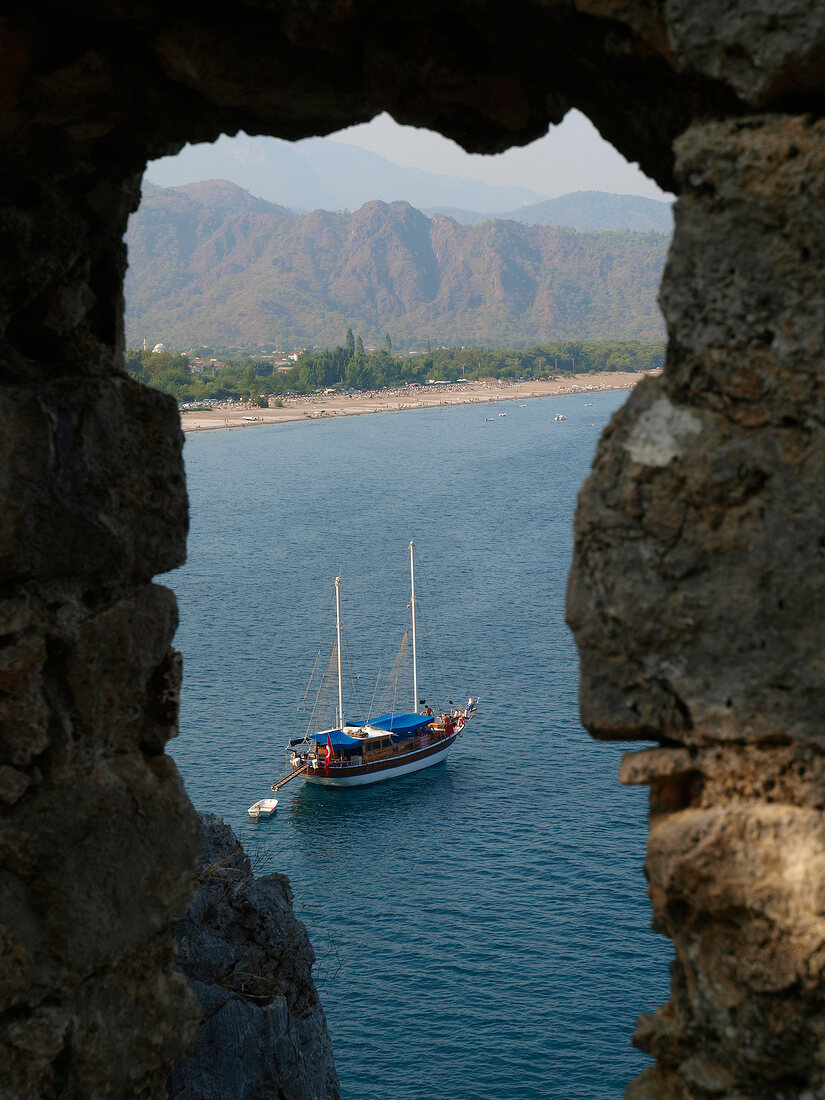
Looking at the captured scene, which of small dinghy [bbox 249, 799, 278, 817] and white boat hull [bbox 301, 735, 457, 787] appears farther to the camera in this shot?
white boat hull [bbox 301, 735, 457, 787]

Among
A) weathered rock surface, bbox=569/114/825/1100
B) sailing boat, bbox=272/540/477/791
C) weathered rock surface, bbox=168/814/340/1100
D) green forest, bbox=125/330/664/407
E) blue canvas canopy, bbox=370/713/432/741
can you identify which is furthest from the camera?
green forest, bbox=125/330/664/407

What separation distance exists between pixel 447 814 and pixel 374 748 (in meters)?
4.08

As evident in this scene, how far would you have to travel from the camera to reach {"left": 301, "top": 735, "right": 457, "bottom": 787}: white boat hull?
115 ft

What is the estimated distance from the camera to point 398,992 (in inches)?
941

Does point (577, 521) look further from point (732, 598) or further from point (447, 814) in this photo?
point (447, 814)

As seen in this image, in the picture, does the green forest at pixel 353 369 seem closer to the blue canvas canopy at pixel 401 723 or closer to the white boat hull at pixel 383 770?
the blue canvas canopy at pixel 401 723

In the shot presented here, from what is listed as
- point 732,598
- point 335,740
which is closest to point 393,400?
point 335,740

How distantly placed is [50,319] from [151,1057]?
9.93ft

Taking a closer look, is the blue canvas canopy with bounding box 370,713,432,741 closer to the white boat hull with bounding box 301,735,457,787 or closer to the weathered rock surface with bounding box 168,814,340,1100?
the white boat hull with bounding box 301,735,457,787

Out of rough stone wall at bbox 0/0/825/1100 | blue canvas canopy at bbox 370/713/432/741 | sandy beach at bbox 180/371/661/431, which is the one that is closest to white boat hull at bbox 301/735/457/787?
blue canvas canopy at bbox 370/713/432/741

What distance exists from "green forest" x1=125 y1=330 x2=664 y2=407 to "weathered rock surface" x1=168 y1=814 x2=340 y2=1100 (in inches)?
3174

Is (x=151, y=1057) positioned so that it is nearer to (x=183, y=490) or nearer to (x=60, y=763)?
(x=60, y=763)

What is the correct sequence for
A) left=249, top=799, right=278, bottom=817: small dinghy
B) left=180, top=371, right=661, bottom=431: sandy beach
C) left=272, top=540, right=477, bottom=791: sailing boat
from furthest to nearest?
left=180, top=371, right=661, bottom=431: sandy beach < left=272, top=540, right=477, bottom=791: sailing boat < left=249, top=799, right=278, bottom=817: small dinghy

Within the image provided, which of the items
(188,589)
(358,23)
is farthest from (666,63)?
(188,589)
